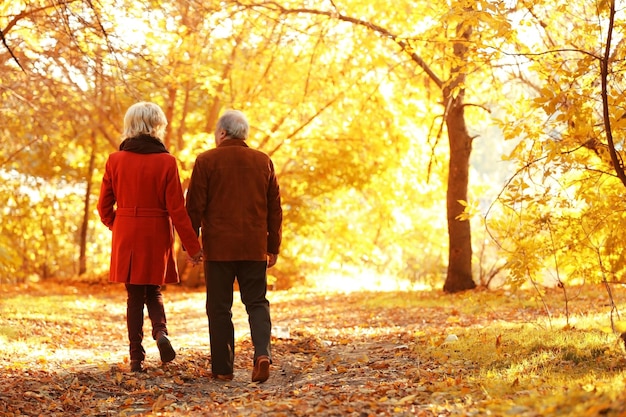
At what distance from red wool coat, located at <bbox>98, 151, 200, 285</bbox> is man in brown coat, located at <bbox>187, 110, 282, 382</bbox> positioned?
14cm

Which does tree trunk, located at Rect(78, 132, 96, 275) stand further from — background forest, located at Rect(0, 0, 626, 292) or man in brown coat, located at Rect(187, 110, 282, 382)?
man in brown coat, located at Rect(187, 110, 282, 382)

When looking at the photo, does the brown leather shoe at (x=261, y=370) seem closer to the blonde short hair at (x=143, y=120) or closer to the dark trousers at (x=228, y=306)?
the dark trousers at (x=228, y=306)

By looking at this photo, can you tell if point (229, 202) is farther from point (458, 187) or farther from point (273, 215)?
point (458, 187)

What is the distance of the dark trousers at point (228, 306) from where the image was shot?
5441 mm

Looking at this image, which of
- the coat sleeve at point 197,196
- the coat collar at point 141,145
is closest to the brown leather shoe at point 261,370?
the coat sleeve at point 197,196

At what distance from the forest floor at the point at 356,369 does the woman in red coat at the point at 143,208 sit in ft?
2.51

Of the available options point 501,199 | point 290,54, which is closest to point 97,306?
point 290,54

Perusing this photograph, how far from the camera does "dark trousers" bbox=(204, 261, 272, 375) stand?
5441 millimetres

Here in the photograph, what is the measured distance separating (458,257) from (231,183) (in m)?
6.65

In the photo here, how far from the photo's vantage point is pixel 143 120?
17.8 ft

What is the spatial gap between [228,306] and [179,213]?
78 centimetres

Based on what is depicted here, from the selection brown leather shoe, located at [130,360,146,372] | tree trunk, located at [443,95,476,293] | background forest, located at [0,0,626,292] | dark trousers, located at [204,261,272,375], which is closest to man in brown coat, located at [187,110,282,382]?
dark trousers, located at [204,261,272,375]

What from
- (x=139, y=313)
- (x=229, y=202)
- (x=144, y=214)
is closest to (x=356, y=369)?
(x=229, y=202)

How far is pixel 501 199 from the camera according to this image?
18.5ft
